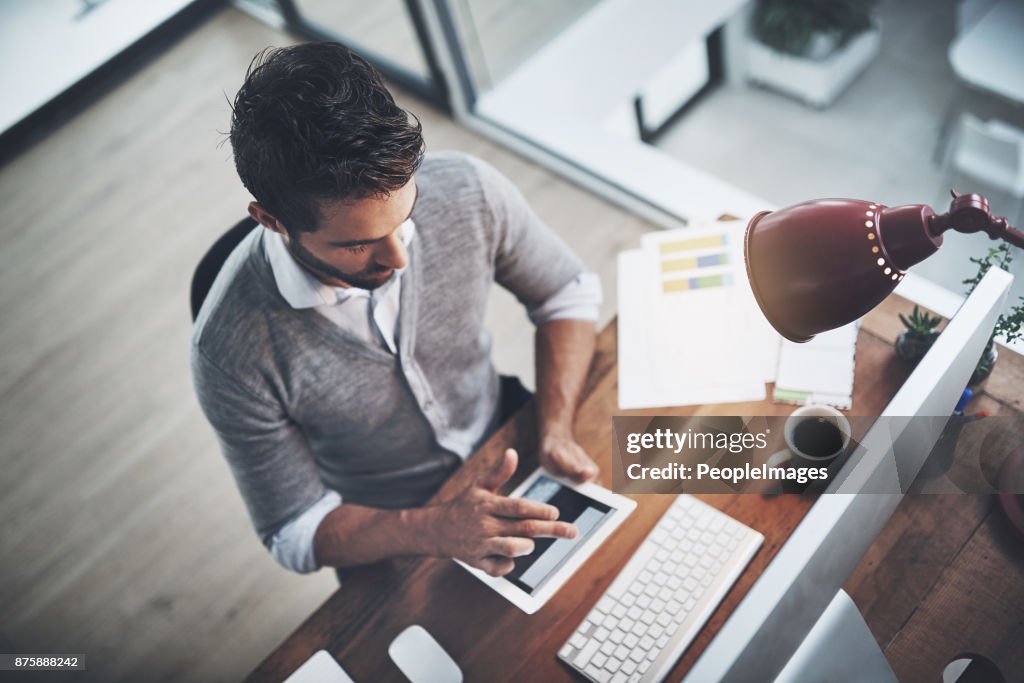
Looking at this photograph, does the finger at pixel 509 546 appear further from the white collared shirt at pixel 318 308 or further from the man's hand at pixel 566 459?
the white collared shirt at pixel 318 308

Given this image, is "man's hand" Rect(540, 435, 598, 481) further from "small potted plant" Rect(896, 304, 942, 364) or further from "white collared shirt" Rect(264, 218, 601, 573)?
"small potted plant" Rect(896, 304, 942, 364)

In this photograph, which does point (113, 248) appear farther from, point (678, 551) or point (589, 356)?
point (678, 551)

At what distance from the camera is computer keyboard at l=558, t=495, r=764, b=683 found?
104 cm

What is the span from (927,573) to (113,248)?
301 centimetres

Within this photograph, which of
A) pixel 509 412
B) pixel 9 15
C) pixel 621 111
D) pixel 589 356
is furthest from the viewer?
pixel 621 111

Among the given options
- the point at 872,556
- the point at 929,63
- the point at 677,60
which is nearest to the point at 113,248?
the point at 677,60

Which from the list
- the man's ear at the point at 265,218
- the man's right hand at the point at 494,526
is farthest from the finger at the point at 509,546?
the man's ear at the point at 265,218

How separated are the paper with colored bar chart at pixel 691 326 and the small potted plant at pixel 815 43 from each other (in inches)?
105

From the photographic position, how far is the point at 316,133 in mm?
939

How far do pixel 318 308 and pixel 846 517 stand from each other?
0.78 m

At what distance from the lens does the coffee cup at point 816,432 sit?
113cm

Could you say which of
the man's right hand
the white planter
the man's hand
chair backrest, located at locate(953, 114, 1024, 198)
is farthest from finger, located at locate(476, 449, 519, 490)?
the white planter

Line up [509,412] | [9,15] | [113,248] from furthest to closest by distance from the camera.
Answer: [113,248] < [9,15] < [509,412]

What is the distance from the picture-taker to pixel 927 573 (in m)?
1.06
